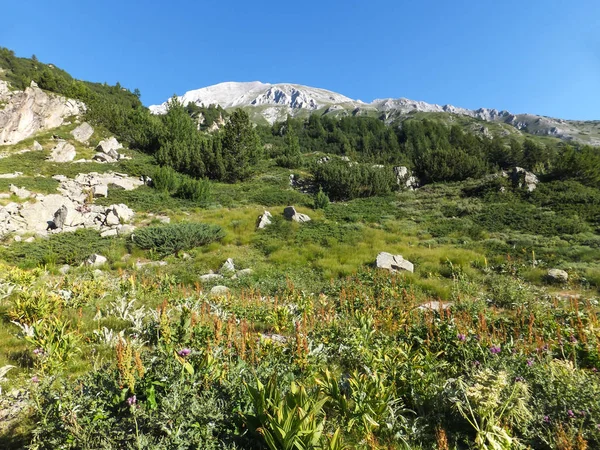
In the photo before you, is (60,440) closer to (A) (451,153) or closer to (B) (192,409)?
(B) (192,409)

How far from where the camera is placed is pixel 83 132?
3544cm

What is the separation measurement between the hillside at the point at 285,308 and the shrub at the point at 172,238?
96 millimetres

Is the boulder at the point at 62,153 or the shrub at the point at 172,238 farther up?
the boulder at the point at 62,153

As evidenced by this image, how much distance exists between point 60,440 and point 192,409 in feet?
3.20

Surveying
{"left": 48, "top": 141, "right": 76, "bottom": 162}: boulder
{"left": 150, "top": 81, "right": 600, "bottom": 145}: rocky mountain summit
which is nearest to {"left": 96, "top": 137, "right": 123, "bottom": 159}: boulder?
{"left": 48, "top": 141, "right": 76, "bottom": 162}: boulder

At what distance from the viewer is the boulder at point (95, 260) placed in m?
10.5

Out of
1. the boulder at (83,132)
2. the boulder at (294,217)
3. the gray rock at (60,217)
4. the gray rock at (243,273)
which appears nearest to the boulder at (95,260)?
the gray rock at (243,273)

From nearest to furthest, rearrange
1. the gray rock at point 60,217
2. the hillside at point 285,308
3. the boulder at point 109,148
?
the hillside at point 285,308 < the gray rock at point 60,217 < the boulder at point 109,148

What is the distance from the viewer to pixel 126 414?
97.9 inches

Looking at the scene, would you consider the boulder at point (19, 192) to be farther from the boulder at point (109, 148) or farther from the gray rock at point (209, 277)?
the gray rock at point (209, 277)

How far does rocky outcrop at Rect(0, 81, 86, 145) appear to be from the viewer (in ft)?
102

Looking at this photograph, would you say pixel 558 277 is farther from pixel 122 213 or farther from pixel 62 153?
pixel 62 153

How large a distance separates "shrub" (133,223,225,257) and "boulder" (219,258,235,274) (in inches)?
119

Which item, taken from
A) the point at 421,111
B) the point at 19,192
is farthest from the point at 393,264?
the point at 421,111
